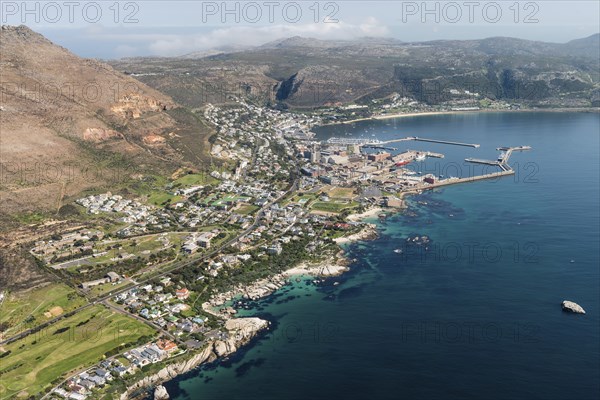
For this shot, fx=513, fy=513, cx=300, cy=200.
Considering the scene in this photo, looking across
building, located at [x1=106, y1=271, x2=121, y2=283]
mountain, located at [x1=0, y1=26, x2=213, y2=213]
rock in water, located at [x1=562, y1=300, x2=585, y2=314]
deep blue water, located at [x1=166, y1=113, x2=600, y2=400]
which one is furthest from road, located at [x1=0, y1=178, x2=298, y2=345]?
rock in water, located at [x1=562, y1=300, x2=585, y2=314]

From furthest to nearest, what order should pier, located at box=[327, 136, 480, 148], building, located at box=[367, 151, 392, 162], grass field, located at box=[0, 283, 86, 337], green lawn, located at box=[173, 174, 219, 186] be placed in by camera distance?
pier, located at box=[327, 136, 480, 148], building, located at box=[367, 151, 392, 162], green lawn, located at box=[173, 174, 219, 186], grass field, located at box=[0, 283, 86, 337]

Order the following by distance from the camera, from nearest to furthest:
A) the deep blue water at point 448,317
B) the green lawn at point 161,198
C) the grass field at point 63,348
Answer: the deep blue water at point 448,317 → the grass field at point 63,348 → the green lawn at point 161,198

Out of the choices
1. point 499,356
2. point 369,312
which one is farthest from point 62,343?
point 499,356

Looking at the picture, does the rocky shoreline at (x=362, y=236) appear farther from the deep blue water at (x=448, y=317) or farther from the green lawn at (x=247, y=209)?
the green lawn at (x=247, y=209)

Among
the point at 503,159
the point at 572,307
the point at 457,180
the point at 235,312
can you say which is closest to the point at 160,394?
the point at 235,312

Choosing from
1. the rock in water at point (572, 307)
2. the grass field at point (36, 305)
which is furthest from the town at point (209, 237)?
the rock in water at point (572, 307)

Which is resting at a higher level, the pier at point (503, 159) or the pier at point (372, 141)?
the pier at point (372, 141)

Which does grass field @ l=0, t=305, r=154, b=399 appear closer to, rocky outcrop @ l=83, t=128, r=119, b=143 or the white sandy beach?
the white sandy beach
